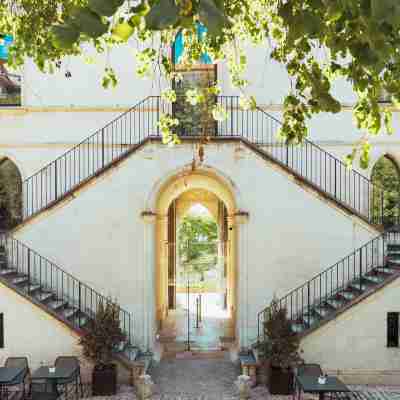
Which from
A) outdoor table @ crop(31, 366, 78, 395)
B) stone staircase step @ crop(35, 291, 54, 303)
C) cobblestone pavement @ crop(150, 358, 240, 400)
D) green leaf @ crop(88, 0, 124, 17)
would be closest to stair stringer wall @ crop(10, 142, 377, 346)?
stone staircase step @ crop(35, 291, 54, 303)

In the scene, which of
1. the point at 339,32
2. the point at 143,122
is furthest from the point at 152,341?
the point at 339,32

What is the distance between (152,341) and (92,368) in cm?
187

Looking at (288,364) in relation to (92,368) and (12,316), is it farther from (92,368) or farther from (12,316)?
(12,316)

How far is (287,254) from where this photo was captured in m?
11.7

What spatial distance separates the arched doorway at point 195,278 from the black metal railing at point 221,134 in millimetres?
1951

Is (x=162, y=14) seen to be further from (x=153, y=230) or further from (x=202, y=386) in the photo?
(x=153, y=230)

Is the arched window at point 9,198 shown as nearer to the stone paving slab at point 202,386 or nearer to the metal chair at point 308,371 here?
the stone paving slab at point 202,386

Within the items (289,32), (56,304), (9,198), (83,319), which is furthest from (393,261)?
(9,198)

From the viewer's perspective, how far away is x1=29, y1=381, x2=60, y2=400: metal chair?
862 cm

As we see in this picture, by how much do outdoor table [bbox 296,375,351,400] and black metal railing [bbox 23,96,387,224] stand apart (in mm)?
6217

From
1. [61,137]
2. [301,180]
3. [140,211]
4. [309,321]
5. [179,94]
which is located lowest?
[309,321]

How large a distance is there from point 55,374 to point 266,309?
4.93 metres

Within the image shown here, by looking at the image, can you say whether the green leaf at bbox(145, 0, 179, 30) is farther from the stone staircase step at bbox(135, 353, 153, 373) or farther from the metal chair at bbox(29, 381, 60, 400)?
the stone staircase step at bbox(135, 353, 153, 373)

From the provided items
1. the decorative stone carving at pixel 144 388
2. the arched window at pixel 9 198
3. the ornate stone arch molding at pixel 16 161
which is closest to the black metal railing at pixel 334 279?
the decorative stone carving at pixel 144 388
